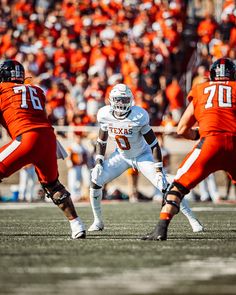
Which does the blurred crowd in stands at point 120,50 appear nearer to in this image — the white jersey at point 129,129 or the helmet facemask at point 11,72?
the white jersey at point 129,129

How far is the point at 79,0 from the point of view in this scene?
20.6 m

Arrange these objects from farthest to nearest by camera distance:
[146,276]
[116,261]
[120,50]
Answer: [120,50] → [116,261] → [146,276]

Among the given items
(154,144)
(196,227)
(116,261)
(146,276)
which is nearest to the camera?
(146,276)

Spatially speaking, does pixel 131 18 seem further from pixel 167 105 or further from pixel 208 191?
pixel 208 191

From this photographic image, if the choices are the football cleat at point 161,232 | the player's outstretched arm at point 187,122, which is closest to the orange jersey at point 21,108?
the player's outstretched arm at point 187,122

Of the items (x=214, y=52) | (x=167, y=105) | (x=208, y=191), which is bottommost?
(x=208, y=191)

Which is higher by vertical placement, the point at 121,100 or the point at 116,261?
the point at 121,100

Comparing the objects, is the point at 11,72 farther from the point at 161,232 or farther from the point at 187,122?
the point at 161,232

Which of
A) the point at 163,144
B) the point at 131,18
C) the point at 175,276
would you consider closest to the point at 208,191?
the point at 163,144

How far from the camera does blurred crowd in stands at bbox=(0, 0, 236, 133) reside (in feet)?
60.1

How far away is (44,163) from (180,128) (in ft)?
4.30

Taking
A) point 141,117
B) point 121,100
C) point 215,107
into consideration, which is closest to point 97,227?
point 141,117

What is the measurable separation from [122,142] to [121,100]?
1.57 feet

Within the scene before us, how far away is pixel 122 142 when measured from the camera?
32.1 feet
